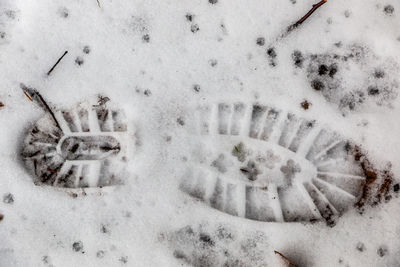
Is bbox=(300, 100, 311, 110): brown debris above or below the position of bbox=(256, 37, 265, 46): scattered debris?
below

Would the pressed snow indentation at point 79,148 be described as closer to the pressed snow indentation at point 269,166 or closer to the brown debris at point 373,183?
the pressed snow indentation at point 269,166

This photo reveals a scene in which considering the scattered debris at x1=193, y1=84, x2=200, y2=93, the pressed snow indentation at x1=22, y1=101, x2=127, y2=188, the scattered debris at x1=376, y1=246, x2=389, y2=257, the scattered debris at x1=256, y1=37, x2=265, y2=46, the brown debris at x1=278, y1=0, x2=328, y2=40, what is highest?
the brown debris at x1=278, y1=0, x2=328, y2=40

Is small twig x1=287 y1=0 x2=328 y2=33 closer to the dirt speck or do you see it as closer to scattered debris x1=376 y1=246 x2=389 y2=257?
the dirt speck

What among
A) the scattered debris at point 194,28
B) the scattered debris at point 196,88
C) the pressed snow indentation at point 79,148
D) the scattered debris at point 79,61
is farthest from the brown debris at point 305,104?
the scattered debris at point 79,61

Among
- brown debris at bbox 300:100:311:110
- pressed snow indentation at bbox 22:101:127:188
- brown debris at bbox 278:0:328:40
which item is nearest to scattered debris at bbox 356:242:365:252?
brown debris at bbox 300:100:311:110

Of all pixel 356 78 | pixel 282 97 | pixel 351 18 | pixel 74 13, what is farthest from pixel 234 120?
pixel 74 13

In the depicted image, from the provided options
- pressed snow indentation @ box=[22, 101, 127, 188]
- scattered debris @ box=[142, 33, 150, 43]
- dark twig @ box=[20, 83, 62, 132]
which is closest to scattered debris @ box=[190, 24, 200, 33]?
scattered debris @ box=[142, 33, 150, 43]

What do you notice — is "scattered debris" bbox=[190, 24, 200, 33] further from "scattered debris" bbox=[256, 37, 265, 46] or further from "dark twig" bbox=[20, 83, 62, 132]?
"dark twig" bbox=[20, 83, 62, 132]

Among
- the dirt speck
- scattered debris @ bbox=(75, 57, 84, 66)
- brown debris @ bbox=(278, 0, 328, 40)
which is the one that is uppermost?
the dirt speck
